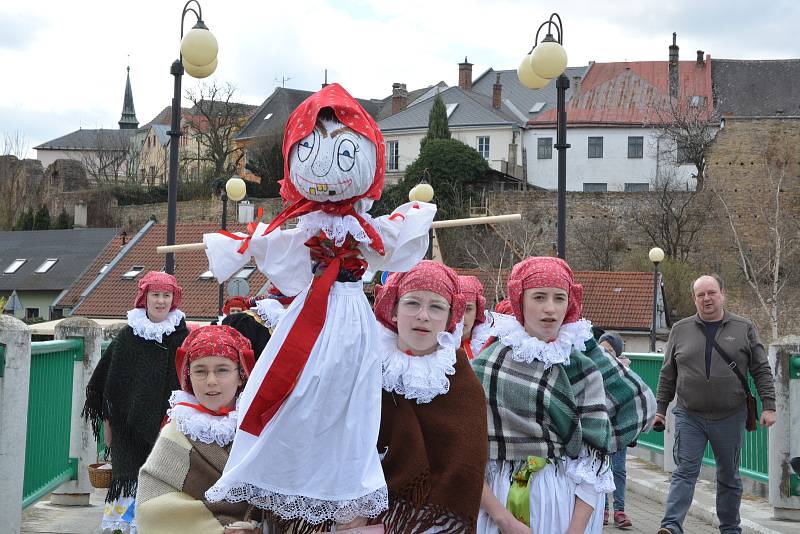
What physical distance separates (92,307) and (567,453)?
39.1 meters

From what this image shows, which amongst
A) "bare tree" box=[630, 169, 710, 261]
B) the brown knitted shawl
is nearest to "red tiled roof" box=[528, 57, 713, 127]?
"bare tree" box=[630, 169, 710, 261]

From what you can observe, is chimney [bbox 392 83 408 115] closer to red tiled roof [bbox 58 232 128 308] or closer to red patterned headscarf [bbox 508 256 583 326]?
red tiled roof [bbox 58 232 128 308]

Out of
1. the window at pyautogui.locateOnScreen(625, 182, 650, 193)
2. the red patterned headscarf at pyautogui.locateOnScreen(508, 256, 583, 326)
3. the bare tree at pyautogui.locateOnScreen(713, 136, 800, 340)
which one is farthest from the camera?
the window at pyautogui.locateOnScreen(625, 182, 650, 193)

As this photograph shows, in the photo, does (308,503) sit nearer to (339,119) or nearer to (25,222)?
(339,119)

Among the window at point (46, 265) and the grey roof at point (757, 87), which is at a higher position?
the grey roof at point (757, 87)

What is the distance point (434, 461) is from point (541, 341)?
2.53ft

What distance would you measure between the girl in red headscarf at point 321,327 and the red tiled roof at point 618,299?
36.5m

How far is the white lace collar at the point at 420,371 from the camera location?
454cm

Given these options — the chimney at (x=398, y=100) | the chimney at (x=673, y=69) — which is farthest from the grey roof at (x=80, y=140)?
the chimney at (x=673, y=69)

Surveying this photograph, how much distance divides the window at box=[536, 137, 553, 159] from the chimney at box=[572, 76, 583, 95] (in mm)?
3819

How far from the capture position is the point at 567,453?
4.89 metres

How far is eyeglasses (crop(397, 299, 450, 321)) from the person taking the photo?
4684mm

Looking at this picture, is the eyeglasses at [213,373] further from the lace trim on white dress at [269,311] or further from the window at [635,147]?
the window at [635,147]

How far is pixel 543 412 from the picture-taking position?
483cm
